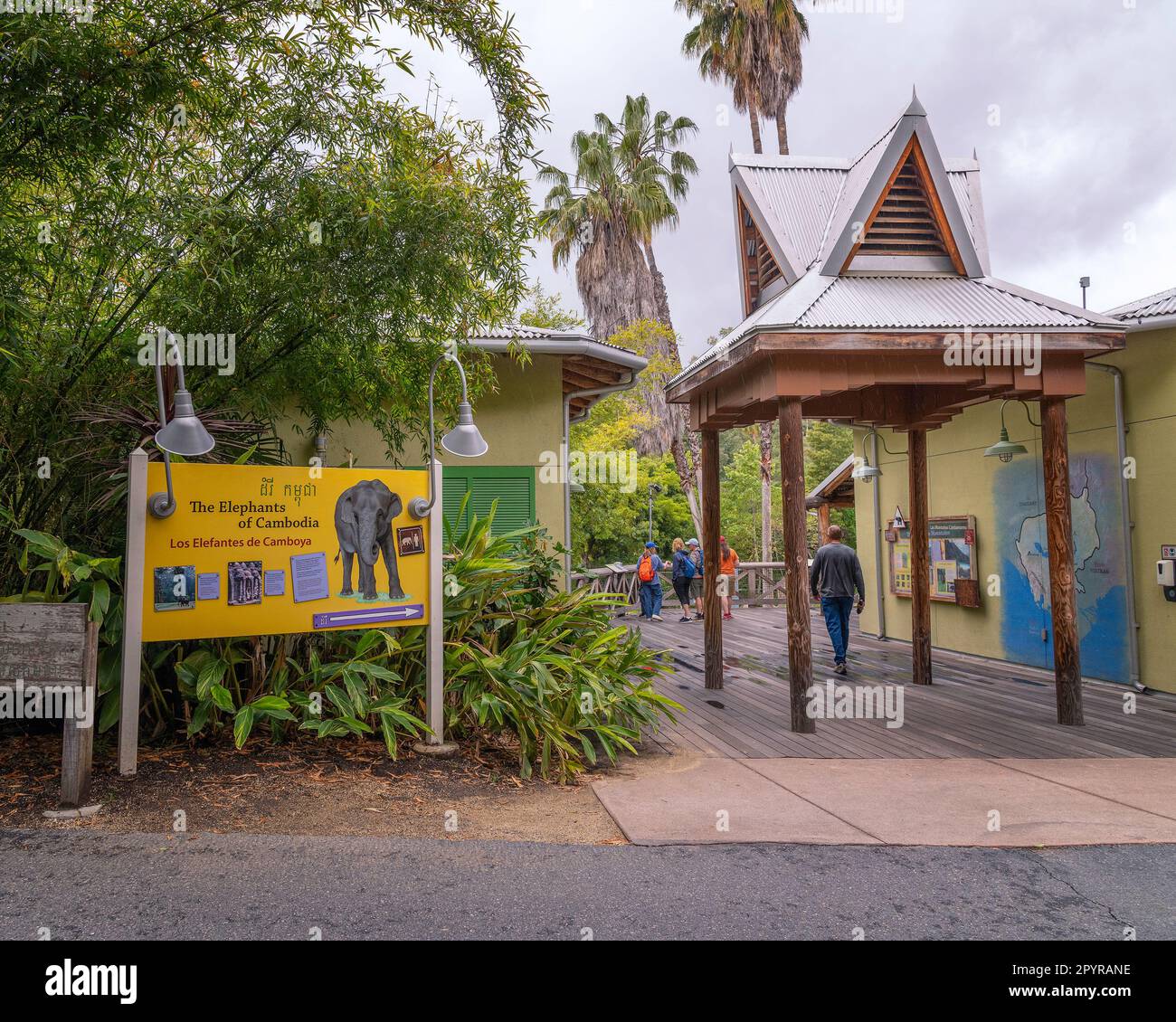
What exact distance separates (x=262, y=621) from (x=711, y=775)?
10.3 ft

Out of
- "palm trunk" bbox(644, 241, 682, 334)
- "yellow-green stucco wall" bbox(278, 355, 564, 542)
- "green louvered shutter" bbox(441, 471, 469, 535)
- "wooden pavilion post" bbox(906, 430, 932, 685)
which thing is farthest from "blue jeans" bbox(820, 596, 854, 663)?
"palm trunk" bbox(644, 241, 682, 334)

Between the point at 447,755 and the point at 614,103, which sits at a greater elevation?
the point at 614,103

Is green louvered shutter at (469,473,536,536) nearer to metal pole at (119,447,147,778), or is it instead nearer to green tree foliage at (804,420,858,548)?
metal pole at (119,447,147,778)

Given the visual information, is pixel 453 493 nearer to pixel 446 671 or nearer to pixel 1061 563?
pixel 446 671

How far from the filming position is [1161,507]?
8594 millimetres

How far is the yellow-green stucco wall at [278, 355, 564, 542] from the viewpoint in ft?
32.7

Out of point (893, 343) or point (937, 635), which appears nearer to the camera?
point (893, 343)

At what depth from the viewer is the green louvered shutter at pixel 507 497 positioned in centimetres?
1006

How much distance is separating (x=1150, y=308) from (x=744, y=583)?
18198 millimetres

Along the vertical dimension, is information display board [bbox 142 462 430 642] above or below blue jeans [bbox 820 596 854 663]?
above

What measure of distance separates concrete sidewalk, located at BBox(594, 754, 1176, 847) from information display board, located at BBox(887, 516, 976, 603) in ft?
19.1

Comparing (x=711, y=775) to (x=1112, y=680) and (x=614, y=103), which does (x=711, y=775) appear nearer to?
(x=1112, y=680)

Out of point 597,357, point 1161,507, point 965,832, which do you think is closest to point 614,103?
point 597,357

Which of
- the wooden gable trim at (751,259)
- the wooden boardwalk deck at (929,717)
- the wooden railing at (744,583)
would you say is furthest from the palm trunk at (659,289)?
the wooden boardwalk deck at (929,717)
